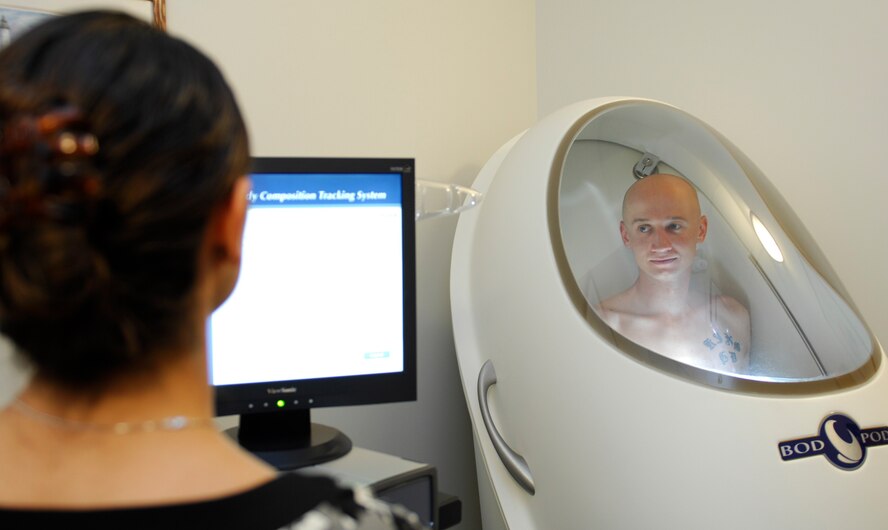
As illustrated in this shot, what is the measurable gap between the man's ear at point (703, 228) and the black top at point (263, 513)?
3.56ft

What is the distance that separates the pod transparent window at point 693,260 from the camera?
1.48 meters

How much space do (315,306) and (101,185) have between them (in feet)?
2.77

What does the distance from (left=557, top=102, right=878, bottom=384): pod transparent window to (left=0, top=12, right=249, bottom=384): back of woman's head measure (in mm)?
1011

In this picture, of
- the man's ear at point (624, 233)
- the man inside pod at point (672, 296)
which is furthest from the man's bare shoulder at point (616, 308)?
the man's ear at point (624, 233)

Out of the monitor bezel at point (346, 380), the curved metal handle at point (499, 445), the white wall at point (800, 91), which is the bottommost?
the curved metal handle at point (499, 445)

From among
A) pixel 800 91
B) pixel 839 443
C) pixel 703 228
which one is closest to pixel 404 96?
pixel 703 228

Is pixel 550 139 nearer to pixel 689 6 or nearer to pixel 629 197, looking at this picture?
pixel 629 197

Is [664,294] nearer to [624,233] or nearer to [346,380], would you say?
[624,233]

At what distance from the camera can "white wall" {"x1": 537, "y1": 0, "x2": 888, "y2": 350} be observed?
1.88m

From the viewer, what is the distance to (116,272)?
547 millimetres

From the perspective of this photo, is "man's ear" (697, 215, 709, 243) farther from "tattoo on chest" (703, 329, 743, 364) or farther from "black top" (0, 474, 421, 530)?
"black top" (0, 474, 421, 530)

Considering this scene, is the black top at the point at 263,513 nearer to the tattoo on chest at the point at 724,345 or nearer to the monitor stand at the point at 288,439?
the monitor stand at the point at 288,439

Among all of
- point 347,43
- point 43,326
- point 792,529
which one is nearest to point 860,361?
point 792,529

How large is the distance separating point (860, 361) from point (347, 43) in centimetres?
123
